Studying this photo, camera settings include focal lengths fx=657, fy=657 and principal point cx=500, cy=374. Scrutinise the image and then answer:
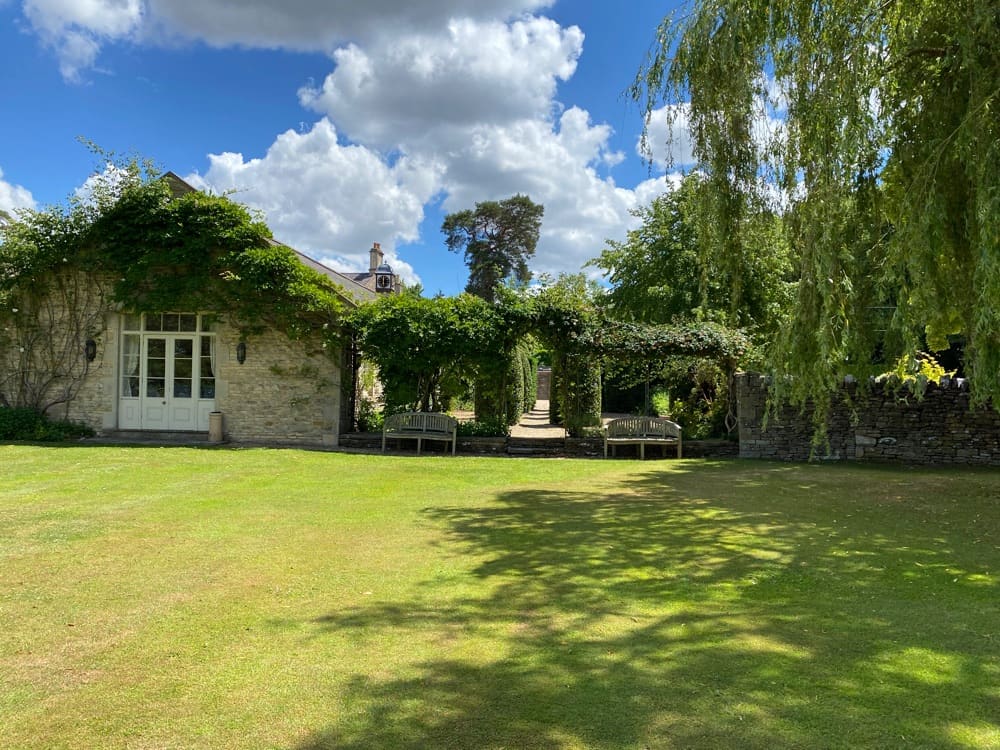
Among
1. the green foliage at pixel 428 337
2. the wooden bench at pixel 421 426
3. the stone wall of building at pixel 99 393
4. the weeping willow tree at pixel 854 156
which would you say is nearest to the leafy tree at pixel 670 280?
the green foliage at pixel 428 337

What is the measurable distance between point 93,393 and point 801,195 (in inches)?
528

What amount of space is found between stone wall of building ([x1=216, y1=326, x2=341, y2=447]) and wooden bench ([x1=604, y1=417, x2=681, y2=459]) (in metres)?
5.44

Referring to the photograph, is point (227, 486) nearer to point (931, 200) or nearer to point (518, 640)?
point (518, 640)

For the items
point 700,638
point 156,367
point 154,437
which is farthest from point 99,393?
point 700,638

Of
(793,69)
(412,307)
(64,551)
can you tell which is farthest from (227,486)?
(793,69)

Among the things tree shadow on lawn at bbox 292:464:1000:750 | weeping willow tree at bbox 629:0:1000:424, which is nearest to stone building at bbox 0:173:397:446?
tree shadow on lawn at bbox 292:464:1000:750

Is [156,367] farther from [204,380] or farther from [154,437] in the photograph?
[154,437]

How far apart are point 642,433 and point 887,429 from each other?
14.0 ft

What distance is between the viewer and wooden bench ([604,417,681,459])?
1219 cm

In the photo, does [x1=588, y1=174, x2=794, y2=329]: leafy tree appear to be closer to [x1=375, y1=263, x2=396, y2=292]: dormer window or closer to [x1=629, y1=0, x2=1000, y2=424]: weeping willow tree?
[x1=629, y1=0, x2=1000, y2=424]: weeping willow tree

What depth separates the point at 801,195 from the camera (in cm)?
638

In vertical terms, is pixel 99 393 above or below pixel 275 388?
below

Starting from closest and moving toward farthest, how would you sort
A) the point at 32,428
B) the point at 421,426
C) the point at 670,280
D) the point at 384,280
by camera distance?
the point at 421,426 < the point at 32,428 < the point at 670,280 < the point at 384,280

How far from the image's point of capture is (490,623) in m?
3.67
